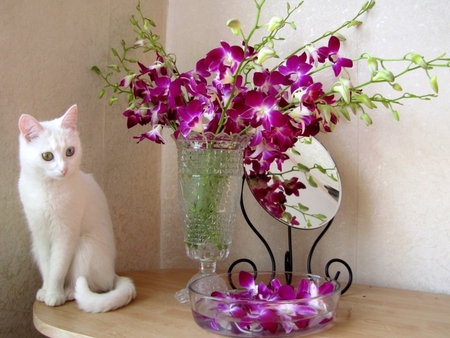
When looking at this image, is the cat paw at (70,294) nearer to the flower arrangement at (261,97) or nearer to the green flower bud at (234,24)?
the flower arrangement at (261,97)

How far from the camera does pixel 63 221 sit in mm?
760

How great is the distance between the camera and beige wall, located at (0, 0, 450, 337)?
33.0 inches

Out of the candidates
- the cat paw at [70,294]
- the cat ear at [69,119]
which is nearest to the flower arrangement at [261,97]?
the cat ear at [69,119]

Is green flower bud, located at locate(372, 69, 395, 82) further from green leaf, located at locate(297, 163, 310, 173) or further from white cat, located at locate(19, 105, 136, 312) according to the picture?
white cat, located at locate(19, 105, 136, 312)

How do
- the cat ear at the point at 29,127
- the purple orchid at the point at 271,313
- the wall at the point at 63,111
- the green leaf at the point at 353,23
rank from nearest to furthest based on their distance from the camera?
the purple orchid at the point at 271,313 → the cat ear at the point at 29,127 → the wall at the point at 63,111 → the green leaf at the point at 353,23

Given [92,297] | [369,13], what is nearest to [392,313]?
[92,297]

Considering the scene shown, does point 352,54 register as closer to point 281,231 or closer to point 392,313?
point 281,231

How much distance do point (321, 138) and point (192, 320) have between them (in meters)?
0.53

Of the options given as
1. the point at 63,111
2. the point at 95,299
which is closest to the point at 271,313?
the point at 95,299

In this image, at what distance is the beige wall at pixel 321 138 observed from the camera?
0.84 meters

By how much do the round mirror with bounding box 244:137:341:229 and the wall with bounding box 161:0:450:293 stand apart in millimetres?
64

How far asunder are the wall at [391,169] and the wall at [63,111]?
1.16 feet

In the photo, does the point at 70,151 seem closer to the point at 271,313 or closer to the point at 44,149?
the point at 44,149

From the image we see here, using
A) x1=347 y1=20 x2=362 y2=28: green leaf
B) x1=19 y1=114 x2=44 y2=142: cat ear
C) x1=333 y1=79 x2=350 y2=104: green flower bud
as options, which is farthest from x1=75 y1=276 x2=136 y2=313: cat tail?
x1=347 y1=20 x2=362 y2=28: green leaf
